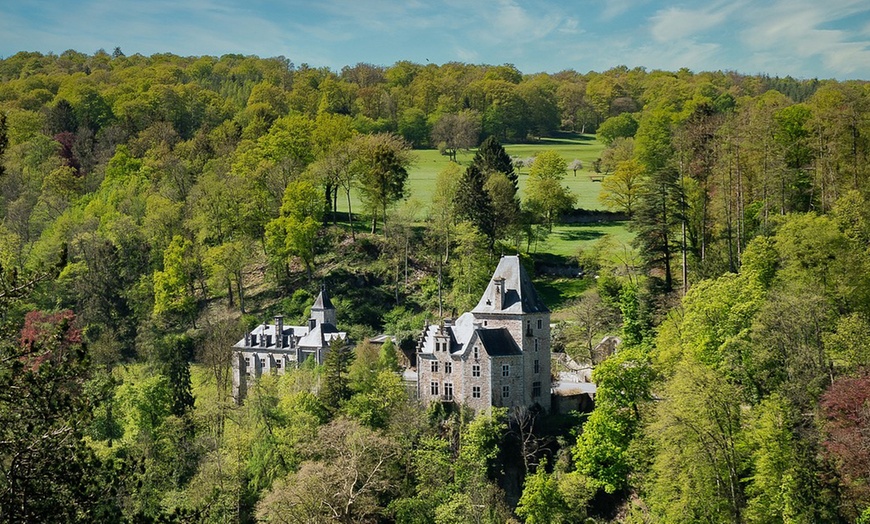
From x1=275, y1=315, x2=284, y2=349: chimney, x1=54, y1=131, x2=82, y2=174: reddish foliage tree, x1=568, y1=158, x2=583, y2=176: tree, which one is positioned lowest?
x1=275, y1=315, x2=284, y2=349: chimney

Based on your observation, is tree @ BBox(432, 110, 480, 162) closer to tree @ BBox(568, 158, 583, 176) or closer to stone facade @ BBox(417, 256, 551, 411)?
tree @ BBox(568, 158, 583, 176)

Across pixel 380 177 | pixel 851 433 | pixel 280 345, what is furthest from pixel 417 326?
pixel 851 433

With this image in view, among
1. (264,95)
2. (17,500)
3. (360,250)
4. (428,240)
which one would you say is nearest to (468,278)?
(428,240)

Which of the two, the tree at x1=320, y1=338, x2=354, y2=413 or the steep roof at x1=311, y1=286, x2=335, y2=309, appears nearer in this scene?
the tree at x1=320, y1=338, x2=354, y2=413

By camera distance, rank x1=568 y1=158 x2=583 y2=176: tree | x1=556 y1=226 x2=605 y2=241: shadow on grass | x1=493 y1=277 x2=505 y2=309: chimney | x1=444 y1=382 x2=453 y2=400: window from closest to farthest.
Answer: x1=444 y1=382 x2=453 y2=400: window, x1=493 y1=277 x2=505 y2=309: chimney, x1=556 y1=226 x2=605 y2=241: shadow on grass, x1=568 y1=158 x2=583 y2=176: tree

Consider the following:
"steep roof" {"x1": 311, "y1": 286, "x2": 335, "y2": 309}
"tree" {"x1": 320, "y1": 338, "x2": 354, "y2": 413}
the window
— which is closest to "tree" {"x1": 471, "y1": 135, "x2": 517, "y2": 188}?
"steep roof" {"x1": 311, "y1": 286, "x2": 335, "y2": 309}

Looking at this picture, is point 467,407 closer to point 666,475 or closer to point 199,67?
point 666,475

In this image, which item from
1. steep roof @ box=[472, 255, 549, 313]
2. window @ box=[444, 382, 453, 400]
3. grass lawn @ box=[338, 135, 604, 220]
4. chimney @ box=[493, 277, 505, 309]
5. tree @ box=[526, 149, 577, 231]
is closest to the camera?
Answer: window @ box=[444, 382, 453, 400]
